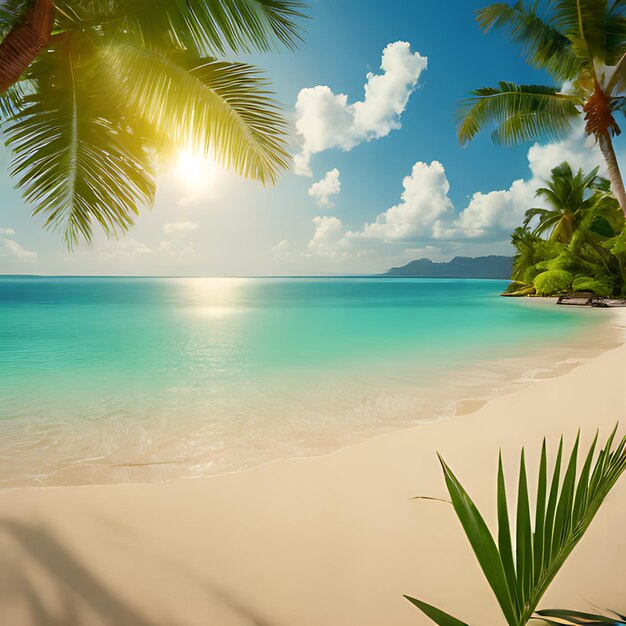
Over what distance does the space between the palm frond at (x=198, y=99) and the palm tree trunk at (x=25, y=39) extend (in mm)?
1069

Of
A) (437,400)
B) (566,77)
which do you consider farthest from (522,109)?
(437,400)

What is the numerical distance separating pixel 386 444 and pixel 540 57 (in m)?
9.04

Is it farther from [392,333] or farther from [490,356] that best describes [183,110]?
[392,333]

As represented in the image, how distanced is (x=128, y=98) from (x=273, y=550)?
14.3 ft

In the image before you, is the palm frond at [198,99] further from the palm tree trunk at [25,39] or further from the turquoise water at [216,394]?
the turquoise water at [216,394]

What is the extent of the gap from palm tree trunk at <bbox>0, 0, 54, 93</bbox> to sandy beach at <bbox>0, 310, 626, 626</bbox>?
2.84 m

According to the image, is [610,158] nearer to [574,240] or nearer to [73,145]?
[73,145]

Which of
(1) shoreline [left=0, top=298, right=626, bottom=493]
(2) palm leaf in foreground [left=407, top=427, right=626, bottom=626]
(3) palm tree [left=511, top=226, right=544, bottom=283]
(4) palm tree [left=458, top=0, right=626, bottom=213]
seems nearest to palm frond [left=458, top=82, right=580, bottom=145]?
(4) palm tree [left=458, top=0, right=626, bottom=213]

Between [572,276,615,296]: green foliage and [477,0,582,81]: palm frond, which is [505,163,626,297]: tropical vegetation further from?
[477,0,582,81]: palm frond

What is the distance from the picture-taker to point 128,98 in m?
4.09

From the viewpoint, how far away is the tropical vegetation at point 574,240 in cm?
2225

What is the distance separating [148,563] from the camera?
6.26ft

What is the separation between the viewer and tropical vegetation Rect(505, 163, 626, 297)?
22.2m

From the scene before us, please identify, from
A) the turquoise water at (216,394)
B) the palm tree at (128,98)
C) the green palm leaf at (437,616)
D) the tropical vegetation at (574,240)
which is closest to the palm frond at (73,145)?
the palm tree at (128,98)
